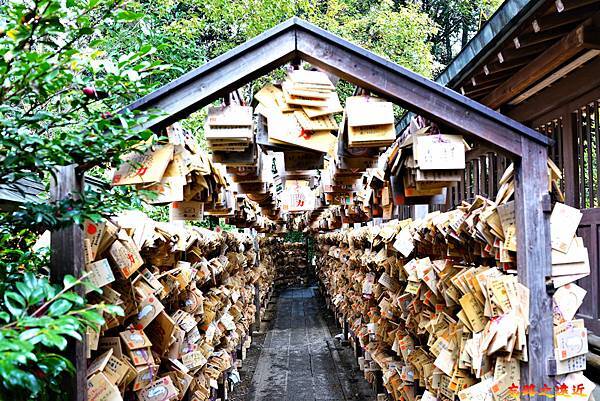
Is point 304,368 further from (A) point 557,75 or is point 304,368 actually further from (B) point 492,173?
(A) point 557,75

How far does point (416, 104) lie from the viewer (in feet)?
9.68

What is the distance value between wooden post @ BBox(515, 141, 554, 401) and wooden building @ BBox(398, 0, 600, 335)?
1.23m

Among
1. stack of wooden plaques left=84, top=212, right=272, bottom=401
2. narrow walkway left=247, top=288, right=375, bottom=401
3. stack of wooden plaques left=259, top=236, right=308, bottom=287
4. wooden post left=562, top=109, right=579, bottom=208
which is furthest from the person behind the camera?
stack of wooden plaques left=259, top=236, right=308, bottom=287

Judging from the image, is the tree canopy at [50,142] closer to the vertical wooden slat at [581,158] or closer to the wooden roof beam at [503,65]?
the wooden roof beam at [503,65]

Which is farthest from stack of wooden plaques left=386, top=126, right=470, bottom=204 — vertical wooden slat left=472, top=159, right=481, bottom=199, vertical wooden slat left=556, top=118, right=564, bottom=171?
vertical wooden slat left=472, top=159, right=481, bottom=199

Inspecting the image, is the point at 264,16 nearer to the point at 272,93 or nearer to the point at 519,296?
the point at 272,93

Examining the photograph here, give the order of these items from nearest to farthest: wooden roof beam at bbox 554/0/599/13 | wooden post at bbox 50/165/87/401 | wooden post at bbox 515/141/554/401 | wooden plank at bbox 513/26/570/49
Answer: wooden post at bbox 50/165/87/401 → wooden post at bbox 515/141/554/401 → wooden roof beam at bbox 554/0/599/13 → wooden plank at bbox 513/26/570/49

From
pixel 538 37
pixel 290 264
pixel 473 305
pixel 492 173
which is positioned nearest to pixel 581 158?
pixel 538 37

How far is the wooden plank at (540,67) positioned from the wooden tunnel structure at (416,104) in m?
1.28

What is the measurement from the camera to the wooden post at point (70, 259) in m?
2.42

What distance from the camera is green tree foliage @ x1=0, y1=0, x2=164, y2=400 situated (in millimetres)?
1515

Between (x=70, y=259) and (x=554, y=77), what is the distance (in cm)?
425

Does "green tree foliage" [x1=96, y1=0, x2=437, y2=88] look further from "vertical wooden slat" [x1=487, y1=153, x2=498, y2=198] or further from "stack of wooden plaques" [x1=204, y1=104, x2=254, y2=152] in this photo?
"stack of wooden plaques" [x1=204, y1=104, x2=254, y2=152]

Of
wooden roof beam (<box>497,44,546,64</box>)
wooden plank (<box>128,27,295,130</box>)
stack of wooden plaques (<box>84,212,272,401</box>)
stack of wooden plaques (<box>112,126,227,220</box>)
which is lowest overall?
stack of wooden plaques (<box>84,212,272,401</box>)
